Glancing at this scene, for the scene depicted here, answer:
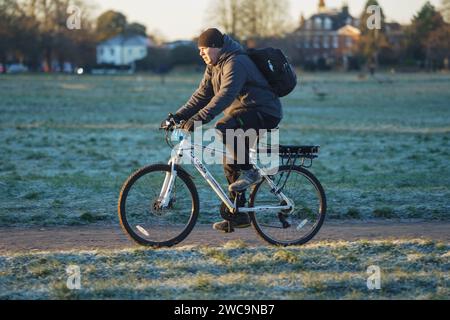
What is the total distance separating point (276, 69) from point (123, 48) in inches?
4344

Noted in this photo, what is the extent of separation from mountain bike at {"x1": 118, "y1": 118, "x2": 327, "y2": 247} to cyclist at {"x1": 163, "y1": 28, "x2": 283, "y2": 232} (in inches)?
4.6

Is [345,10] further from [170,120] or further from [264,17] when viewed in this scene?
[170,120]

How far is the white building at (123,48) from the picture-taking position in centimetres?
11281

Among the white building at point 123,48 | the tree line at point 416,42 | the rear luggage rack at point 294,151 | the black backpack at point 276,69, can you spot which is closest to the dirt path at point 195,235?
the rear luggage rack at point 294,151

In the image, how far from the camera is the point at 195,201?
23.0 feet

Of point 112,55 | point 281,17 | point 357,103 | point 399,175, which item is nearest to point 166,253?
point 399,175

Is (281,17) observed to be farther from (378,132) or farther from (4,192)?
(4,192)

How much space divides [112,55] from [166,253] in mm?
112367

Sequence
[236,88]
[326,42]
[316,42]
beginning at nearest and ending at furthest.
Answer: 1. [236,88]
2. [316,42]
3. [326,42]

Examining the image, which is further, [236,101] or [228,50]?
[236,101]

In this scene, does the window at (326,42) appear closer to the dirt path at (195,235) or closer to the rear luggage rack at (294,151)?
the dirt path at (195,235)

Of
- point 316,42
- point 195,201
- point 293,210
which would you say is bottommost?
point 293,210

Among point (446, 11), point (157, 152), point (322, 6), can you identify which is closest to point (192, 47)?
point (322, 6)

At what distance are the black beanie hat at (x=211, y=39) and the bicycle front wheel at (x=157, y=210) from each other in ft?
3.82
